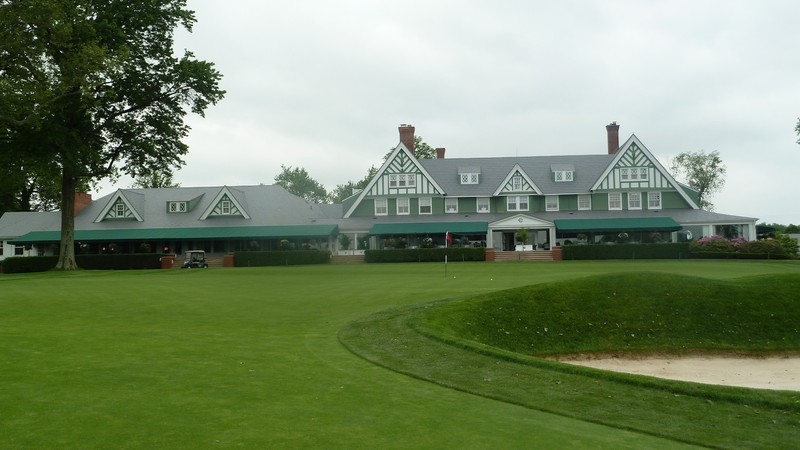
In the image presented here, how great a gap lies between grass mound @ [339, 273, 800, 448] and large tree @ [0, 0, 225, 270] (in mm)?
24438

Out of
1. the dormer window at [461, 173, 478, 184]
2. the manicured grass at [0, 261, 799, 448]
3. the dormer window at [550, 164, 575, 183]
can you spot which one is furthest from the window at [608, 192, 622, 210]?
the manicured grass at [0, 261, 799, 448]

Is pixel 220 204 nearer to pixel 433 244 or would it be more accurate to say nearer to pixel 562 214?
pixel 433 244

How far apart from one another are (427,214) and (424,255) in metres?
10.2

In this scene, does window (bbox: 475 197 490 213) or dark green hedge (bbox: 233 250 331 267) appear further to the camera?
window (bbox: 475 197 490 213)

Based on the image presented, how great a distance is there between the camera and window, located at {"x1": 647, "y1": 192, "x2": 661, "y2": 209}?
5856cm

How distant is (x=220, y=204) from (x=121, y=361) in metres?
52.0

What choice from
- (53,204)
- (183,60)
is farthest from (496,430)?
(53,204)

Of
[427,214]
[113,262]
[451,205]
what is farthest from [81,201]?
[451,205]

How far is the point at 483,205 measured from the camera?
60875 millimetres

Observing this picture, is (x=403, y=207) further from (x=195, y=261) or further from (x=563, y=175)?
(x=195, y=261)

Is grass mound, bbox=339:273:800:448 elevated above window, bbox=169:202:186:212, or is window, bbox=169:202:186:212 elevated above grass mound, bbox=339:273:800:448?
window, bbox=169:202:186:212

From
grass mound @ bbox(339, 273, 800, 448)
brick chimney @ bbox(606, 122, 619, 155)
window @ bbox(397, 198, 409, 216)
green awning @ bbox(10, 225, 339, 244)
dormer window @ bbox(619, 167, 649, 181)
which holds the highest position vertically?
brick chimney @ bbox(606, 122, 619, 155)

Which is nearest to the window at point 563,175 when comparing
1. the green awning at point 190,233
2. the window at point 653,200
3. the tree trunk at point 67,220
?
the window at point 653,200

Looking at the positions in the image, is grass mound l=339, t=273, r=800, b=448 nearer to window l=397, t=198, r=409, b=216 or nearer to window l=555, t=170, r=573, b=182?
window l=397, t=198, r=409, b=216
